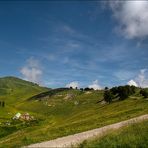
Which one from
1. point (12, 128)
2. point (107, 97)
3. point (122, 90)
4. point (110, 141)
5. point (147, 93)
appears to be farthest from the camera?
point (107, 97)

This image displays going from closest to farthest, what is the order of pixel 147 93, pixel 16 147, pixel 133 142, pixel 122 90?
pixel 133 142 < pixel 16 147 < pixel 147 93 < pixel 122 90

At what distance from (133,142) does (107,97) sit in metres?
154

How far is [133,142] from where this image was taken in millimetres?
22078

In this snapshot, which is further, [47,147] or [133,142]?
[47,147]

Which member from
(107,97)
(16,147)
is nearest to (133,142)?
(16,147)

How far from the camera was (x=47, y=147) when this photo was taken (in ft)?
86.7

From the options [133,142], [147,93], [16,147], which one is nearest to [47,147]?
[16,147]

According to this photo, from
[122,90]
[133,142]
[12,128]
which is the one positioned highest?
[122,90]

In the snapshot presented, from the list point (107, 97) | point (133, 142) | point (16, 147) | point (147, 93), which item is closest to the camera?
point (133, 142)

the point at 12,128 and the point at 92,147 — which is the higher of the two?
the point at 12,128

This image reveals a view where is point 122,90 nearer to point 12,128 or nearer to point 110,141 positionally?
point 12,128

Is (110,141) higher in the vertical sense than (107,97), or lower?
→ lower

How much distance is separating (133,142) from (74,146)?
479 centimetres

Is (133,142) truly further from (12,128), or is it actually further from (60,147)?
(12,128)
